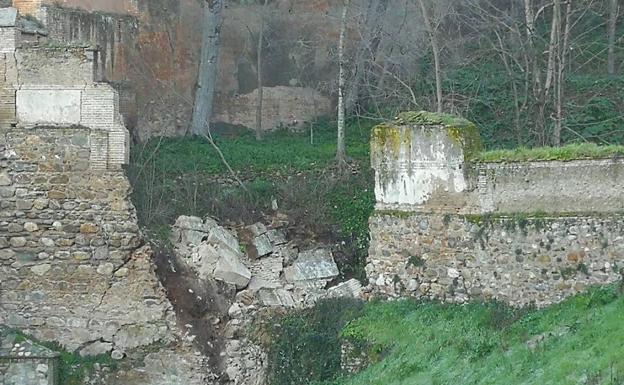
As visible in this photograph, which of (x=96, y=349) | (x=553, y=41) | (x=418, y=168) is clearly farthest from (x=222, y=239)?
(x=553, y=41)

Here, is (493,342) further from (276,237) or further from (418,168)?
(276,237)

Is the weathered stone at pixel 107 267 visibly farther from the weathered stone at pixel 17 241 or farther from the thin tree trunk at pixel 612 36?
the thin tree trunk at pixel 612 36

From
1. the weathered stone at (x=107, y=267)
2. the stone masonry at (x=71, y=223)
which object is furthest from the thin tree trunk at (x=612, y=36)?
the weathered stone at (x=107, y=267)

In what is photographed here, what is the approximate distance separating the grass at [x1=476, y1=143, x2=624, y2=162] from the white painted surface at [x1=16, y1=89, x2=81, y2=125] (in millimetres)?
5685

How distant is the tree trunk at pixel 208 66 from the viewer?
20344 millimetres

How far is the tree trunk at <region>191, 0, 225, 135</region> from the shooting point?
2034cm

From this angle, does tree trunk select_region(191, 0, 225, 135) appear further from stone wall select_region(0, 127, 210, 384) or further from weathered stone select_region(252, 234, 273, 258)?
stone wall select_region(0, 127, 210, 384)

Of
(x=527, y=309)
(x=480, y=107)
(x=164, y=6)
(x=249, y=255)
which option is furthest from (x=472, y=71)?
(x=527, y=309)

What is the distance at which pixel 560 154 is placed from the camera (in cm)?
1378

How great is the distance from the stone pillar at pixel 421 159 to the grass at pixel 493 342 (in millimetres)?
1352

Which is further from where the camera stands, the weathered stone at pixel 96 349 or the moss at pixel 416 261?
the weathered stone at pixel 96 349

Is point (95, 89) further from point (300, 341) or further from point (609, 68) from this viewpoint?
point (609, 68)

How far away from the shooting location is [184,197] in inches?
680

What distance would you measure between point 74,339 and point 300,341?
3154mm
